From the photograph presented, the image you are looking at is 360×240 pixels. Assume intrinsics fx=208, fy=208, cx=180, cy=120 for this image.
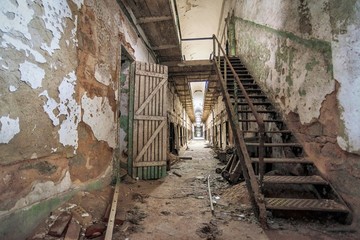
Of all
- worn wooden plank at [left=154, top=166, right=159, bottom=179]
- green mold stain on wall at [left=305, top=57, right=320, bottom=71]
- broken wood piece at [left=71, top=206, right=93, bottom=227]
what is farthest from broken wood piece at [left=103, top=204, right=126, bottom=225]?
green mold stain on wall at [left=305, top=57, right=320, bottom=71]

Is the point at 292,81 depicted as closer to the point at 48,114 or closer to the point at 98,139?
the point at 98,139

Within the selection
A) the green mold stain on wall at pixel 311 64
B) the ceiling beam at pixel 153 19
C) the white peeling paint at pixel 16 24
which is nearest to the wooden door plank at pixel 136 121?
the ceiling beam at pixel 153 19

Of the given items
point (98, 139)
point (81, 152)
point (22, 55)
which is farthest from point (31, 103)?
point (98, 139)

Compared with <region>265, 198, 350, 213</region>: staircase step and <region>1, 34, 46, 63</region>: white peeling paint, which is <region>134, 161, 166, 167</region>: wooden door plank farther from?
<region>1, 34, 46, 63</region>: white peeling paint

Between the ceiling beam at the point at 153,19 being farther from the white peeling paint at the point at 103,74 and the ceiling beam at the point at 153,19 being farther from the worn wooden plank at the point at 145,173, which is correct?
the worn wooden plank at the point at 145,173

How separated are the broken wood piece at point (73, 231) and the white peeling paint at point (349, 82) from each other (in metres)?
3.48

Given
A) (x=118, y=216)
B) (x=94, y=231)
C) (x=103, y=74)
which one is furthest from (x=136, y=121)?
(x=94, y=231)

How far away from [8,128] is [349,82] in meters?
3.88

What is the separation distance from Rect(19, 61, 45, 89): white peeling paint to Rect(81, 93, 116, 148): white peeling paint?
859mm

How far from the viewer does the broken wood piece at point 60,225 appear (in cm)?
227

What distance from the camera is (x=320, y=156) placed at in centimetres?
329

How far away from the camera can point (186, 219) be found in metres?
2.96

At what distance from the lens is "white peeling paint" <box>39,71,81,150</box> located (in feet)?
8.39

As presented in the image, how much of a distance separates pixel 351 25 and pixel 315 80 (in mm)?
931
